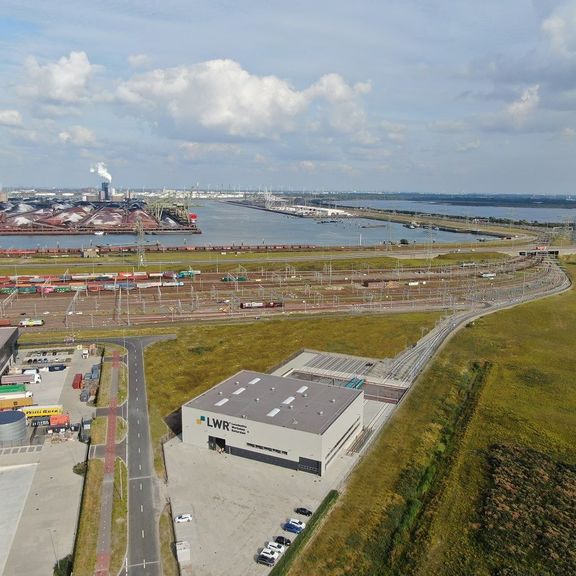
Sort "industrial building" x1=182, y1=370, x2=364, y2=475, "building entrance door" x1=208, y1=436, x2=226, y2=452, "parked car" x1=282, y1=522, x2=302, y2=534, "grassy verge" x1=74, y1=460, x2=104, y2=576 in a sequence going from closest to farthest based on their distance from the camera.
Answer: "grassy verge" x1=74, y1=460, x2=104, y2=576, "parked car" x1=282, y1=522, x2=302, y2=534, "industrial building" x1=182, y1=370, x2=364, y2=475, "building entrance door" x1=208, y1=436, x2=226, y2=452

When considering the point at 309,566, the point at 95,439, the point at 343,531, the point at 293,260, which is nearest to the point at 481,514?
the point at 343,531

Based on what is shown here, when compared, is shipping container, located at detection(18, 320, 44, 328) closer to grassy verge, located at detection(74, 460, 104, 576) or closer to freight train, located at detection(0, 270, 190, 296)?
freight train, located at detection(0, 270, 190, 296)

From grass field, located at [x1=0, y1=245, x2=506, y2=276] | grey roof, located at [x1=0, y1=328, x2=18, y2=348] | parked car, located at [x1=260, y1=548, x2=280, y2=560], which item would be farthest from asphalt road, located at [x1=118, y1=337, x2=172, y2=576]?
grass field, located at [x1=0, y1=245, x2=506, y2=276]

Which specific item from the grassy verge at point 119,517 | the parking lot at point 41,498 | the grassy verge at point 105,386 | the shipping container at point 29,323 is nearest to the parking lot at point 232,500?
the grassy verge at point 119,517

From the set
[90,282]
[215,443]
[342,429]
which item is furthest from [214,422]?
[90,282]

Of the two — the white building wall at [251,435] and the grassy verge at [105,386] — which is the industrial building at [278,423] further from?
the grassy verge at [105,386]

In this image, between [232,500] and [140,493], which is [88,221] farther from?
[232,500]
